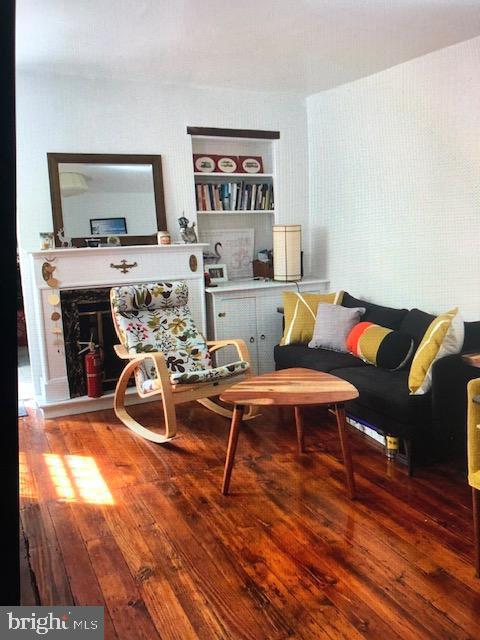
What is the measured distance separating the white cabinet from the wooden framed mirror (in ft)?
2.43

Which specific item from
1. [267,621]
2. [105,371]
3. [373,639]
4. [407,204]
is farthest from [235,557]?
[407,204]

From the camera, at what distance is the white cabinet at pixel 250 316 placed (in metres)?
4.12

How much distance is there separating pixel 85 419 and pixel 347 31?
2998mm

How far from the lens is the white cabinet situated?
162 inches

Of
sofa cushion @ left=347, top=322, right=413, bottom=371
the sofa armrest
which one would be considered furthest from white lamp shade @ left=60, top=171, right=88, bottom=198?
the sofa armrest

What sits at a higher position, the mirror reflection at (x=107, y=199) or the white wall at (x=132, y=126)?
the white wall at (x=132, y=126)

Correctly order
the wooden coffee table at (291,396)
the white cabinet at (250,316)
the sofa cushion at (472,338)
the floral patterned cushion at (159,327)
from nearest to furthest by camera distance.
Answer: the wooden coffee table at (291,396) → the sofa cushion at (472,338) → the floral patterned cushion at (159,327) → the white cabinet at (250,316)

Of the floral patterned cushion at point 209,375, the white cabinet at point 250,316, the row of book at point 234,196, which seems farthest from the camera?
the row of book at point 234,196

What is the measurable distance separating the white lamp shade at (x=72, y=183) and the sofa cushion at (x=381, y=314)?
2209 mm

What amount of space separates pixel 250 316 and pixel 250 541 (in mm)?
2275

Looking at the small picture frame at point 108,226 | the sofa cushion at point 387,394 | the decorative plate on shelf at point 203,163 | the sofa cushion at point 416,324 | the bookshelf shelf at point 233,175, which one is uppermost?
the decorative plate on shelf at point 203,163

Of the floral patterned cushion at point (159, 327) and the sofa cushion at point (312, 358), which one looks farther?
the floral patterned cushion at point (159, 327)

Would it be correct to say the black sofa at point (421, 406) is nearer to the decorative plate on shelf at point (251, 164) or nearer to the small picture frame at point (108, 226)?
the small picture frame at point (108, 226)
